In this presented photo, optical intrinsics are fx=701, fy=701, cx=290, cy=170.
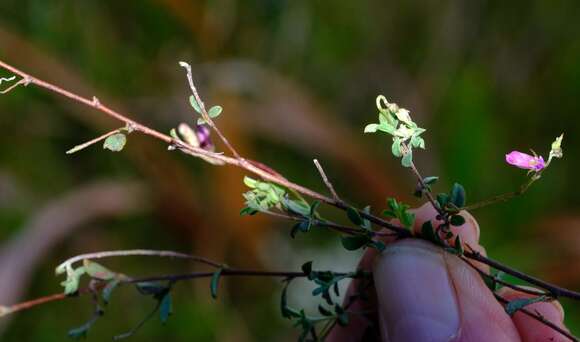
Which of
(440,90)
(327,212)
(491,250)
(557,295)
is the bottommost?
(557,295)

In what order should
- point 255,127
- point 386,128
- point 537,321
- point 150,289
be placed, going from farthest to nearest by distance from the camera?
point 255,127 → point 537,321 → point 150,289 → point 386,128

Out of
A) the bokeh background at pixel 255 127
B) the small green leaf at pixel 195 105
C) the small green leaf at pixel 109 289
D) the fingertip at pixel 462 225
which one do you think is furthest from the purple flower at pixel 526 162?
the bokeh background at pixel 255 127

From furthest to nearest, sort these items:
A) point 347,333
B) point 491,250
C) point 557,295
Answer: point 491,250 < point 347,333 < point 557,295

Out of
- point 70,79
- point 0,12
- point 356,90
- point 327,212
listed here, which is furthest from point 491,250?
point 0,12

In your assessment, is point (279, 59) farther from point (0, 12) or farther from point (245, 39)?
point (0, 12)

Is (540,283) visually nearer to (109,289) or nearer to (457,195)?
(457,195)

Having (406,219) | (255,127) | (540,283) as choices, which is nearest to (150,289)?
(406,219)

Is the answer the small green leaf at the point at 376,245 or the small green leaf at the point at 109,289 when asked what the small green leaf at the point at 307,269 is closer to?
the small green leaf at the point at 376,245
